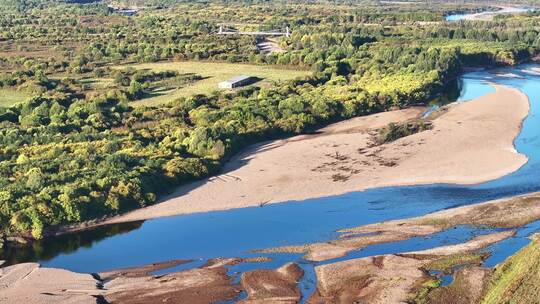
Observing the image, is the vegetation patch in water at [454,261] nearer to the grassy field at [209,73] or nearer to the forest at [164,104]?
the forest at [164,104]

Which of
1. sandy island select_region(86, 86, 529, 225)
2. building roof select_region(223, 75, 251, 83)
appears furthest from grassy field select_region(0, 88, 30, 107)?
sandy island select_region(86, 86, 529, 225)

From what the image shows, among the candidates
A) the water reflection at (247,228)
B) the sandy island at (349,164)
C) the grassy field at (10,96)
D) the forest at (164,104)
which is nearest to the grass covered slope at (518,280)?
the water reflection at (247,228)

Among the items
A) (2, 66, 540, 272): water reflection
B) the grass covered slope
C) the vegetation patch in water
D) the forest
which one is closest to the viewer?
the grass covered slope

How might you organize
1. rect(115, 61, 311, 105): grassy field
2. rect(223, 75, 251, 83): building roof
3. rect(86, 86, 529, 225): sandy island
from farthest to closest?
rect(223, 75, 251, 83): building roof
rect(115, 61, 311, 105): grassy field
rect(86, 86, 529, 225): sandy island

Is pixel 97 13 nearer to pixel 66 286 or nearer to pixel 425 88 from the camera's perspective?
pixel 425 88

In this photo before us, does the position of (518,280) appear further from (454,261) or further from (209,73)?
(209,73)

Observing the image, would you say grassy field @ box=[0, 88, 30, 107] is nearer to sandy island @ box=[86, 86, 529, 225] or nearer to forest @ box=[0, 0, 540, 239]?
forest @ box=[0, 0, 540, 239]

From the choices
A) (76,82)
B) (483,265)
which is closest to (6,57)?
(76,82)
